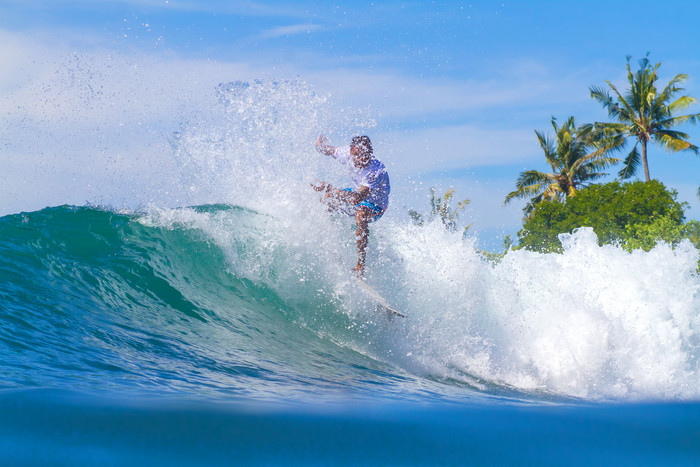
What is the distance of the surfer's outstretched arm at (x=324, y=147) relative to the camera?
736 cm

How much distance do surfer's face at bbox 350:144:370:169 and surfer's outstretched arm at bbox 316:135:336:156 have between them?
18.2 inches

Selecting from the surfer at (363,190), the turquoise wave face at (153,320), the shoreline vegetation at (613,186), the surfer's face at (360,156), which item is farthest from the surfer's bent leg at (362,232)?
the shoreline vegetation at (613,186)

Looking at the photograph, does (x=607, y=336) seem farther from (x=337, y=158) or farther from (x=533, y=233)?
(x=533, y=233)

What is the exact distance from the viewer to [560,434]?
9.57 feet

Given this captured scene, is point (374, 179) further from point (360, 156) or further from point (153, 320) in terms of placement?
point (153, 320)

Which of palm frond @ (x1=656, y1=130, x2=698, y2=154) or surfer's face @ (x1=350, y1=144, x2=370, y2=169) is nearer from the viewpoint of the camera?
surfer's face @ (x1=350, y1=144, x2=370, y2=169)

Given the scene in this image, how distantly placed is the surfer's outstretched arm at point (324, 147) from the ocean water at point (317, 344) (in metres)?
0.47

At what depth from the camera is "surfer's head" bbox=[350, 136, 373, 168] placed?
22.6 ft

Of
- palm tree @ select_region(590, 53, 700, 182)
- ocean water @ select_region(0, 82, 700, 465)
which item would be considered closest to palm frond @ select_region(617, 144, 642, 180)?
palm tree @ select_region(590, 53, 700, 182)

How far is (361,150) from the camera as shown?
6.91 m

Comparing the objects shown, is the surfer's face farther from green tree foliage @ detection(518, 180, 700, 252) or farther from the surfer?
green tree foliage @ detection(518, 180, 700, 252)

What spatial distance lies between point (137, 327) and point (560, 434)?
3685 mm

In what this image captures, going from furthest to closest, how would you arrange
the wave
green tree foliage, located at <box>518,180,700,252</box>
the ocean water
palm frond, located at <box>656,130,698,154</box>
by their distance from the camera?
1. palm frond, located at <box>656,130,698,154</box>
2. green tree foliage, located at <box>518,180,700,252</box>
3. the wave
4. the ocean water

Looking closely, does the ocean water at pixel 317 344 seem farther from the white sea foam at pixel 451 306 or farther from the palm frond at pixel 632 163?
the palm frond at pixel 632 163
